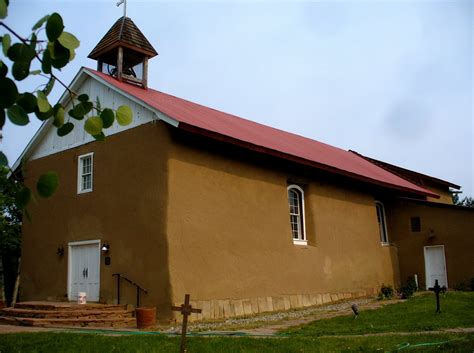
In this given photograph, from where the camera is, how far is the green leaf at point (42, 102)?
2.31m

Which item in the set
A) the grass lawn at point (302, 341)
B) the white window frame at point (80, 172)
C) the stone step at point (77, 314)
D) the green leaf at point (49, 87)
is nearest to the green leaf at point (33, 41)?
the green leaf at point (49, 87)

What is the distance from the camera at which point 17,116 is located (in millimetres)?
2205

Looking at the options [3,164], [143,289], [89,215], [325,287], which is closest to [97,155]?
[89,215]

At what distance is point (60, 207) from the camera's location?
1623 centimetres

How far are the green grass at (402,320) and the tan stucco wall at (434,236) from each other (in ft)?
16.8

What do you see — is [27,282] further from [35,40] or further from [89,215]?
[35,40]

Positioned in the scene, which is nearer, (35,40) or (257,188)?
(35,40)

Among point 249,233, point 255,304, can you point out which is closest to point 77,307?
point 255,304

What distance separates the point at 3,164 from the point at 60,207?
14.8m

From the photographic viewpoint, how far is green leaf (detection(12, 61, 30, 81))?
2.21 metres

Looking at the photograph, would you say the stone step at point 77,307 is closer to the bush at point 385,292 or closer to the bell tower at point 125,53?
the bell tower at point 125,53

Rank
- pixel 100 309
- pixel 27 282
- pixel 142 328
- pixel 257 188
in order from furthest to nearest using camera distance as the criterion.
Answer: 1. pixel 27 282
2. pixel 257 188
3. pixel 100 309
4. pixel 142 328

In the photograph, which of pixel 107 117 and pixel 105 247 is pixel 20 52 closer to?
pixel 107 117

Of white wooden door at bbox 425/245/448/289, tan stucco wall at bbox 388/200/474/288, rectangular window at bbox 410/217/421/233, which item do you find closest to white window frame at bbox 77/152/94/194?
tan stucco wall at bbox 388/200/474/288
